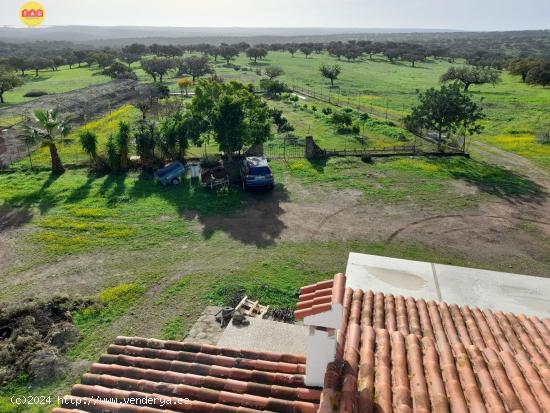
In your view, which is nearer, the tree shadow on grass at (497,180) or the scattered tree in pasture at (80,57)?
the tree shadow on grass at (497,180)

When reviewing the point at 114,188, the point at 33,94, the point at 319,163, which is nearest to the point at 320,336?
the point at 114,188

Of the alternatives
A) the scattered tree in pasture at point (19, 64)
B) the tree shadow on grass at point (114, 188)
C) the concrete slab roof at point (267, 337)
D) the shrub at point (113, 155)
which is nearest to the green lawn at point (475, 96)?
the concrete slab roof at point (267, 337)

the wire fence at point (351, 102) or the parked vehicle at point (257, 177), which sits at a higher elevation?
the wire fence at point (351, 102)

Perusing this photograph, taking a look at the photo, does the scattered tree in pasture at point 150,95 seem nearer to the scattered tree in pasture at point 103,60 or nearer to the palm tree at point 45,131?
the palm tree at point 45,131

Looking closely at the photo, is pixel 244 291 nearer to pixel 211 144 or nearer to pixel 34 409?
pixel 34 409

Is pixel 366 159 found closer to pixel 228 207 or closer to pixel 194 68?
pixel 228 207

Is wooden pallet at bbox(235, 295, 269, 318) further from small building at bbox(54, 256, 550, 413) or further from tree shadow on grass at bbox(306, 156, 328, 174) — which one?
tree shadow on grass at bbox(306, 156, 328, 174)
